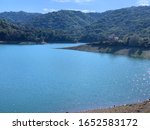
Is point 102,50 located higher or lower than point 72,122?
lower

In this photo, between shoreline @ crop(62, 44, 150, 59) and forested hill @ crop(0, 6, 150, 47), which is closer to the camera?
shoreline @ crop(62, 44, 150, 59)

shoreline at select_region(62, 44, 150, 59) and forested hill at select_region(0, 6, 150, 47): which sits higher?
forested hill at select_region(0, 6, 150, 47)

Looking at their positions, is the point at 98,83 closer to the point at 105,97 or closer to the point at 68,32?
the point at 105,97

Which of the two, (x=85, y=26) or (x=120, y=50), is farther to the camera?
(x=85, y=26)

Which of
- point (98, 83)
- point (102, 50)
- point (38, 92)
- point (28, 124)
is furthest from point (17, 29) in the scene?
point (28, 124)

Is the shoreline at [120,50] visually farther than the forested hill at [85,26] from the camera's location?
No

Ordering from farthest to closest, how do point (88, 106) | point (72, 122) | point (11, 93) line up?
point (11, 93)
point (88, 106)
point (72, 122)

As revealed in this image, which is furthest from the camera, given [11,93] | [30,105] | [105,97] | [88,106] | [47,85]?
[47,85]

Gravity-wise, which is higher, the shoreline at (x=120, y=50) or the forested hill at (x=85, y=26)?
the forested hill at (x=85, y=26)

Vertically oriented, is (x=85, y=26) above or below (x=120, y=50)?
above

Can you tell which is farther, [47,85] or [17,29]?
[17,29]
